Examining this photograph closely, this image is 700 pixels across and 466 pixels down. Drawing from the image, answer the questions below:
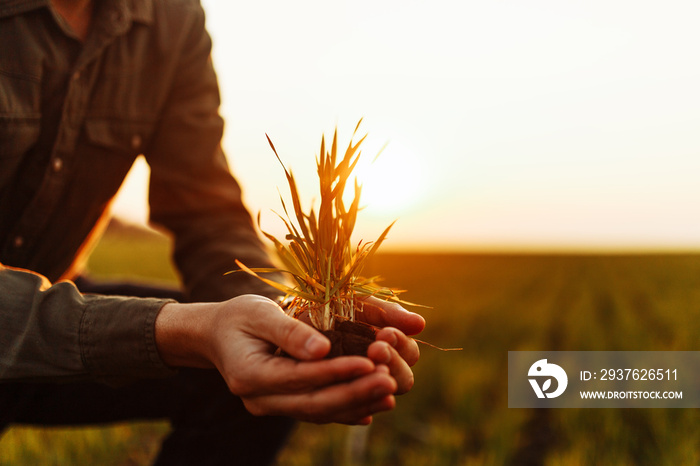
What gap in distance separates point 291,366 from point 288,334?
5 centimetres

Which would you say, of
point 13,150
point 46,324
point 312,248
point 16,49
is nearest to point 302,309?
point 312,248

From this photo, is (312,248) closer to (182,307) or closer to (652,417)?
(182,307)

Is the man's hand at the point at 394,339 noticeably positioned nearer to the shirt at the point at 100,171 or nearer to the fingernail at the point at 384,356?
the fingernail at the point at 384,356

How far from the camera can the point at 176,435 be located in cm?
159

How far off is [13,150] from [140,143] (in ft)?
1.42

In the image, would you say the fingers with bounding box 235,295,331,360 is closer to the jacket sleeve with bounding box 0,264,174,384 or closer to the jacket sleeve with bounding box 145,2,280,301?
the jacket sleeve with bounding box 0,264,174,384

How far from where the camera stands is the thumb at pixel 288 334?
0.83 meters

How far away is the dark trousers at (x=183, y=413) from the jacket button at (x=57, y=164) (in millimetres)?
675

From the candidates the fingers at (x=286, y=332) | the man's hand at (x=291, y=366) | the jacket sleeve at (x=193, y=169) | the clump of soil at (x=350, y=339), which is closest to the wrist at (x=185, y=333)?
the man's hand at (x=291, y=366)

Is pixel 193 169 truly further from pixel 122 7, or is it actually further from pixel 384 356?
pixel 384 356

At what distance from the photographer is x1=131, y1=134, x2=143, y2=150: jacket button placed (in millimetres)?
1738

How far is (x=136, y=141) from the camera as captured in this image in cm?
175

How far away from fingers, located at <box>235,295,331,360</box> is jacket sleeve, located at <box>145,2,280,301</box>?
0.82 metres

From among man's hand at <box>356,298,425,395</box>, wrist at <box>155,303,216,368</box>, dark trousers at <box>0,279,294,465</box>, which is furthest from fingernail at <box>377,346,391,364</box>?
dark trousers at <box>0,279,294,465</box>
